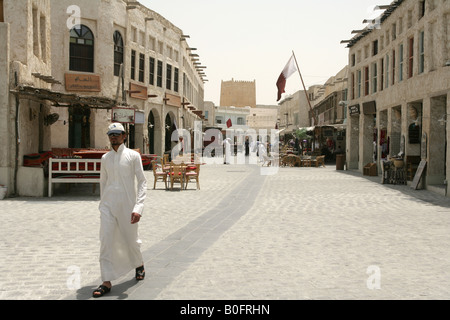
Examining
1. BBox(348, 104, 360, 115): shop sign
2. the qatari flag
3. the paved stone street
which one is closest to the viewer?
the paved stone street

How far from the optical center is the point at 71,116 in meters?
25.0

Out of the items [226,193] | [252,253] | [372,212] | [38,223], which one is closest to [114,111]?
[226,193]

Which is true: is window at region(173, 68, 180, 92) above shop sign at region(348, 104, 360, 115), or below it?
above

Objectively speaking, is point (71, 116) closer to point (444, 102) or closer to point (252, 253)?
point (444, 102)

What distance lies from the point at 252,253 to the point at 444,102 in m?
12.2

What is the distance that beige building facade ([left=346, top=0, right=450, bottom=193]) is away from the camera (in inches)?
639

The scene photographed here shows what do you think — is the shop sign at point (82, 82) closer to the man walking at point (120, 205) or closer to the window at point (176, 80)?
the window at point (176, 80)

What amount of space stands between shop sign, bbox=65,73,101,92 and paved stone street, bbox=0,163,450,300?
1245 cm

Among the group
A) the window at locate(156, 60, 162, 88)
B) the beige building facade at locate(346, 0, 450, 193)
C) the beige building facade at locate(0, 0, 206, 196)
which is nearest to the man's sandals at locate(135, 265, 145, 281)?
the beige building facade at locate(0, 0, 206, 196)

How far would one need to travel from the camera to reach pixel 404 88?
1958 cm

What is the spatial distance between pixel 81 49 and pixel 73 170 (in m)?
12.9

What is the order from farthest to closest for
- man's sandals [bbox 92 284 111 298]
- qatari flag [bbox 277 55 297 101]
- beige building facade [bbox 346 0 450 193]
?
qatari flag [bbox 277 55 297 101]
beige building facade [bbox 346 0 450 193]
man's sandals [bbox 92 284 111 298]

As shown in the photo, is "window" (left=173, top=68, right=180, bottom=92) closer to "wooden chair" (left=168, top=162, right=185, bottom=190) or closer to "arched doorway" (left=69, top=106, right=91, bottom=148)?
"arched doorway" (left=69, top=106, right=91, bottom=148)

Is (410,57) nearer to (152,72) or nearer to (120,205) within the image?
(120,205)
